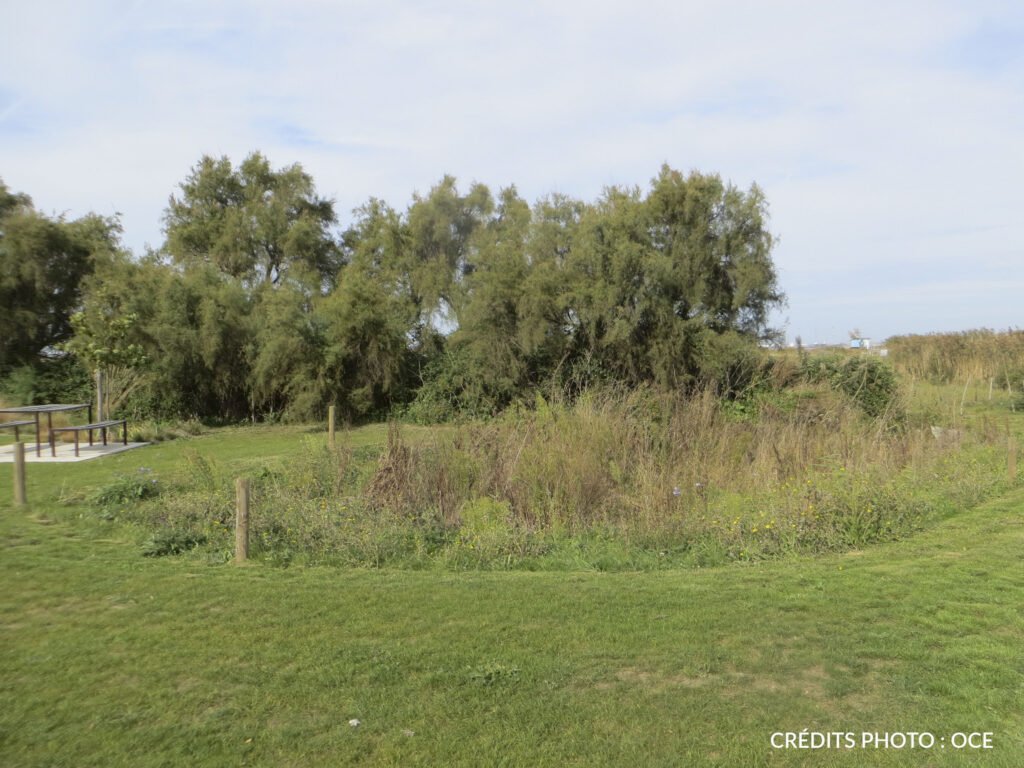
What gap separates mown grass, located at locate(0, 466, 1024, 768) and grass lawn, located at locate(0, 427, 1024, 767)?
0.02m

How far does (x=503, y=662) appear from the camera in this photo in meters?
4.19

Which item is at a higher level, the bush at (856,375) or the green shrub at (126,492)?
the bush at (856,375)

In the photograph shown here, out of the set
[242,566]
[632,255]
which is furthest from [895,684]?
[632,255]

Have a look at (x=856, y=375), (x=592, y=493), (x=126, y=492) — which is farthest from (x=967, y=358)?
(x=126, y=492)

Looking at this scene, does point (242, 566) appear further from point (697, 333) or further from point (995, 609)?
point (697, 333)

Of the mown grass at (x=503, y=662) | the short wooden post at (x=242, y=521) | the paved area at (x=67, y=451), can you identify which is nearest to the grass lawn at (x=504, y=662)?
the mown grass at (x=503, y=662)

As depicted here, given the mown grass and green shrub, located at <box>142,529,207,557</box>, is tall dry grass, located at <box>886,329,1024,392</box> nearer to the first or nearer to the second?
the mown grass

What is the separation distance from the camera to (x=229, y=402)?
22219 mm

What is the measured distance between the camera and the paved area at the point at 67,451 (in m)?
13.3

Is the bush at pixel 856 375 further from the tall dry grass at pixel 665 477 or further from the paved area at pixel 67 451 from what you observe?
the paved area at pixel 67 451

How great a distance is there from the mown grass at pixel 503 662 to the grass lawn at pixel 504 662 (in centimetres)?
2

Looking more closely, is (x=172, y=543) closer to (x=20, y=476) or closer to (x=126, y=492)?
(x=126, y=492)

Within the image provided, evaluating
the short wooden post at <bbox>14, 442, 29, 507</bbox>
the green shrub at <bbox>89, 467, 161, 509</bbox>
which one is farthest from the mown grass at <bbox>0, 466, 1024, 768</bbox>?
the short wooden post at <bbox>14, 442, 29, 507</bbox>

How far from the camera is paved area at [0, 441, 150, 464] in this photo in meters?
13.3
